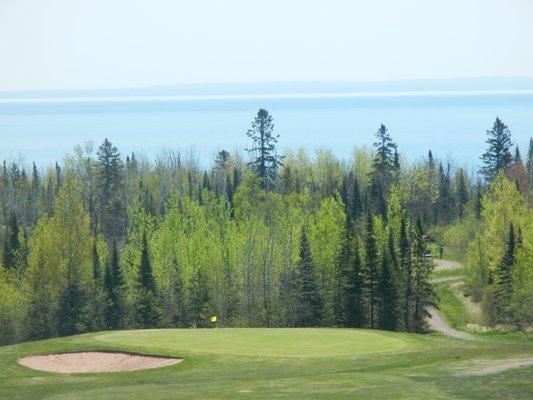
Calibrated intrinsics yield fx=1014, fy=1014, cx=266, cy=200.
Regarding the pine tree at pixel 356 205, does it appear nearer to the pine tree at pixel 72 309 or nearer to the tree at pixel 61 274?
the tree at pixel 61 274

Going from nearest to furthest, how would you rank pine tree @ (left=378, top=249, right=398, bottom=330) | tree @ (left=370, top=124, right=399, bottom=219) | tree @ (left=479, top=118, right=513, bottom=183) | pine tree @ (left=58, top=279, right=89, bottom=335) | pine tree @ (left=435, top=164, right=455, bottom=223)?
pine tree @ (left=378, top=249, right=398, bottom=330) < pine tree @ (left=58, top=279, right=89, bottom=335) < tree @ (left=370, top=124, right=399, bottom=219) < tree @ (left=479, top=118, right=513, bottom=183) < pine tree @ (left=435, top=164, right=455, bottom=223)

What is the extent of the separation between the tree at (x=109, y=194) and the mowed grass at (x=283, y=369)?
68.4 metres

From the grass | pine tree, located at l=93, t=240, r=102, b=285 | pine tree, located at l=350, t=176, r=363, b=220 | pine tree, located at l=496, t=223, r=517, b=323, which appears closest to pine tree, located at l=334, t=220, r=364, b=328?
pine tree, located at l=496, t=223, r=517, b=323

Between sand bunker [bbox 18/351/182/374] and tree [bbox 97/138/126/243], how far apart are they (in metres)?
70.7

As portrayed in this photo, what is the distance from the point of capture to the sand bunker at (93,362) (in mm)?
50469

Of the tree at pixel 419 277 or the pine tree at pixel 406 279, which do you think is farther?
the tree at pixel 419 277

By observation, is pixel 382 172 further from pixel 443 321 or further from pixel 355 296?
pixel 355 296

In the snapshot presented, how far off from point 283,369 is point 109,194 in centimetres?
8890

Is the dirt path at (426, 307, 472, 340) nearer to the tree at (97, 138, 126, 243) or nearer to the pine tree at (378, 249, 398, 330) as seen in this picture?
the pine tree at (378, 249, 398, 330)

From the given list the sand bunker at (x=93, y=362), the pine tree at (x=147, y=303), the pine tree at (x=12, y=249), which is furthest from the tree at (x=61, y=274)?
the sand bunker at (x=93, y=362)

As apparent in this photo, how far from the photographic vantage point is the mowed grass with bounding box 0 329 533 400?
136 feet

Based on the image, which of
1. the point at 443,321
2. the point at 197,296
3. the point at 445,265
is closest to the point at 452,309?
the point at 443,321

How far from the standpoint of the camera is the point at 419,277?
80.4m

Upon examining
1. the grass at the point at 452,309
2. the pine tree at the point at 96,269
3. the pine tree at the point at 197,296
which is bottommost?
the grass at the point at 452,309
